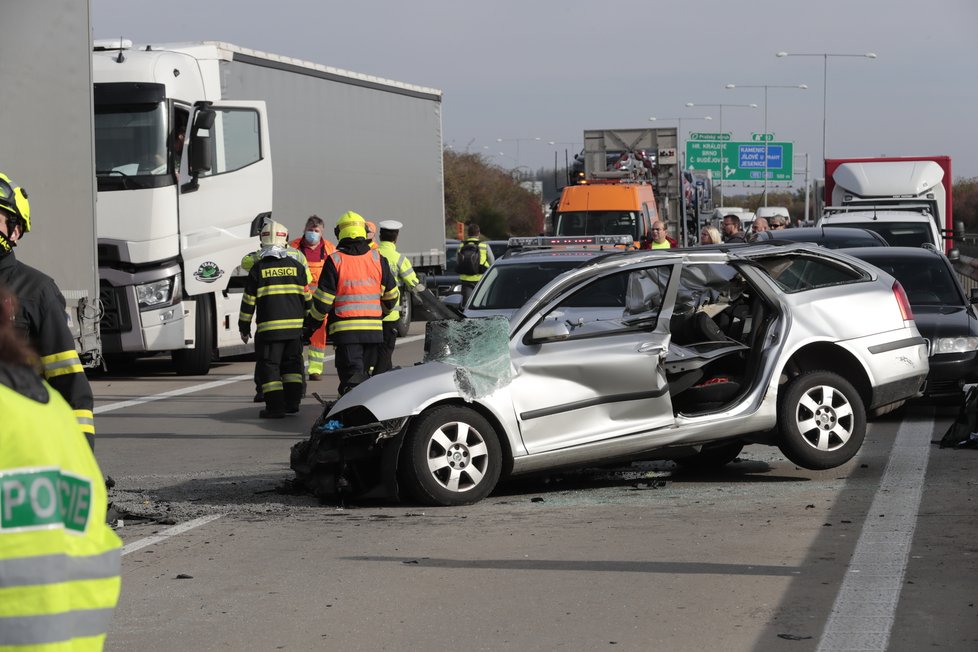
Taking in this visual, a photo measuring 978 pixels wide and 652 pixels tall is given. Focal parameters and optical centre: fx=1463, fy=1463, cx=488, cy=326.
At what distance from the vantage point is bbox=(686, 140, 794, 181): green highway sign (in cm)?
6009

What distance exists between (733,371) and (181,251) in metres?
9.11

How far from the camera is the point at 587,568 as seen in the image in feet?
22.3

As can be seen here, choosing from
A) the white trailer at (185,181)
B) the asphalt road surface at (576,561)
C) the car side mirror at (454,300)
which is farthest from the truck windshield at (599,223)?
the asphalt road surface at (576,561)

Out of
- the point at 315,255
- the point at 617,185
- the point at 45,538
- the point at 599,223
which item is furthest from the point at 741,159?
the point at 45,538

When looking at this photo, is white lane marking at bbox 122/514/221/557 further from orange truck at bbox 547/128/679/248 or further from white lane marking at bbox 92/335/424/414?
orange truck at bbox 547/128/679/248

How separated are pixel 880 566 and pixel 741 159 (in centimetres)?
5505

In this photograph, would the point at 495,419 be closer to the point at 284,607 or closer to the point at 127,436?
the point at 284,607

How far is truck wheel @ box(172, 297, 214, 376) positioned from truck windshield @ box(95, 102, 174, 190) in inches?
67.1

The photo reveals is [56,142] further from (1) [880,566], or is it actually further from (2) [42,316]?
(1) [880,566]

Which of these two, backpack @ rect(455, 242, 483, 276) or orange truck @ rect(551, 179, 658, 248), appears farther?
orange truck @ rect(551, 179, 658, 248)

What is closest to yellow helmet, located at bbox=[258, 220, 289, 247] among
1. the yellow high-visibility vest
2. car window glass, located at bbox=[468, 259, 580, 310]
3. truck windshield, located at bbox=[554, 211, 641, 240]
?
car window glass, located at bbox=[468, 259, 580, 310]

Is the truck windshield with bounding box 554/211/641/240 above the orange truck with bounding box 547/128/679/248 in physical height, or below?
below

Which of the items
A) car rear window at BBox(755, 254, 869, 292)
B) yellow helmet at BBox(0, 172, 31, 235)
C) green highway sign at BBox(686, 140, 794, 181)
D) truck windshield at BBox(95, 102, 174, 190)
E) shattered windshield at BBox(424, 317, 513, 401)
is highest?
green highway sign at BBox(686, 140, 794, 181)

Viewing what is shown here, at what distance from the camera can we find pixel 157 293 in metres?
16.8
